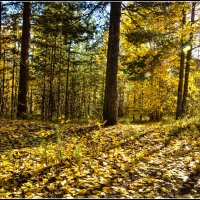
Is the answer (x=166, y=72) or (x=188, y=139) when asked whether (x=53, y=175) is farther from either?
(x=166, y=72)

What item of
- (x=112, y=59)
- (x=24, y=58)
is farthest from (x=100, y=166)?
(x=24, y=58)

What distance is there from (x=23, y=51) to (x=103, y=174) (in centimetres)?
904

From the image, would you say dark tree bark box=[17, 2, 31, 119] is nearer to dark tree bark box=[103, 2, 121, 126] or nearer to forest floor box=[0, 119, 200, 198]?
dark tree bark box=[103, 2, 121, 126]

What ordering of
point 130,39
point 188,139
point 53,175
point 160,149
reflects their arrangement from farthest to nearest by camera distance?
1. point 130,39
2. point 188,139
3. point 160,149
4. point 53,175

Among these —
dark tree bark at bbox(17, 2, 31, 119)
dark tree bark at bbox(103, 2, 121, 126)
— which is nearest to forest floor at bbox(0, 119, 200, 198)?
dark tree bark at bbox(103, 2, 121, 126)

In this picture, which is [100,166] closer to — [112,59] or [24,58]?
[112,59]

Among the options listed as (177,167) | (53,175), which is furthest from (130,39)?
(53,175)

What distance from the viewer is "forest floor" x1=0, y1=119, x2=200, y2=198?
4.32 metres

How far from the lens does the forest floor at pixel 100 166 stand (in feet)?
14.2

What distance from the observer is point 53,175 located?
4.92m

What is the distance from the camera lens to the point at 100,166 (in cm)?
546

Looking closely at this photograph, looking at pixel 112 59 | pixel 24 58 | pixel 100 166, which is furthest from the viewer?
pixel 24 58

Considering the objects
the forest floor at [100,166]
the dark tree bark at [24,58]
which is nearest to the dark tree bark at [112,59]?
the forest floor at [100,166]

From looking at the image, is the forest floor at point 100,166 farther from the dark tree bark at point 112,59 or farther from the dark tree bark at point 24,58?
the dark tree bark at point 24,58
